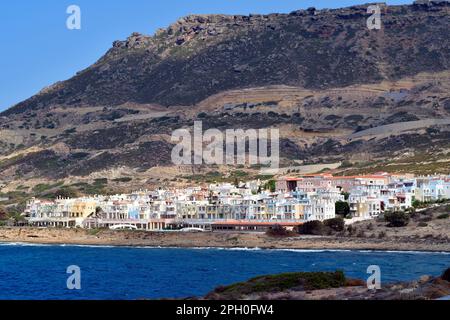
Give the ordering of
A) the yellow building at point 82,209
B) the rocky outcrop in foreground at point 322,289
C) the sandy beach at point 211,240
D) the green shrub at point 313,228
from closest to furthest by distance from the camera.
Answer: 1. the rocky outcrop in foreground at point 322,289
2. the sandy beach at point 211,240
3. the green shrub at point 313,228
4. the yellow building at point 82,209

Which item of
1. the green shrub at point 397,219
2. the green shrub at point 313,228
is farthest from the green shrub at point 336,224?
the green shrub at point 397,219

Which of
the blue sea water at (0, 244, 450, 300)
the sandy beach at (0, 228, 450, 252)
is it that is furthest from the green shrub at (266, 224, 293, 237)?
the blue sea water at (0, 244, 450, 300)

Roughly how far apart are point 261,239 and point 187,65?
121m

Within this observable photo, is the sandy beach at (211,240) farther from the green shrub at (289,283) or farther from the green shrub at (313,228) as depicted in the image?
the green shrub at (289,283)

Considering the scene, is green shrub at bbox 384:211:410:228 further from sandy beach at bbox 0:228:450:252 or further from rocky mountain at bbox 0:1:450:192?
rocky mountain at bbox 0:1:450:192

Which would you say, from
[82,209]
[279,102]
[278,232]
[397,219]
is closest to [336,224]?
[278,232]

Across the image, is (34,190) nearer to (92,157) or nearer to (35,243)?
(92,157)

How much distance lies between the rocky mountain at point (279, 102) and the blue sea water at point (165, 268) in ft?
171

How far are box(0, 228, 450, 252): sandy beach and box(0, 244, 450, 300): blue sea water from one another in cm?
257

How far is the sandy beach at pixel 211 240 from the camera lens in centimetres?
6625

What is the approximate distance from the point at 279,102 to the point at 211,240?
3437 inches
